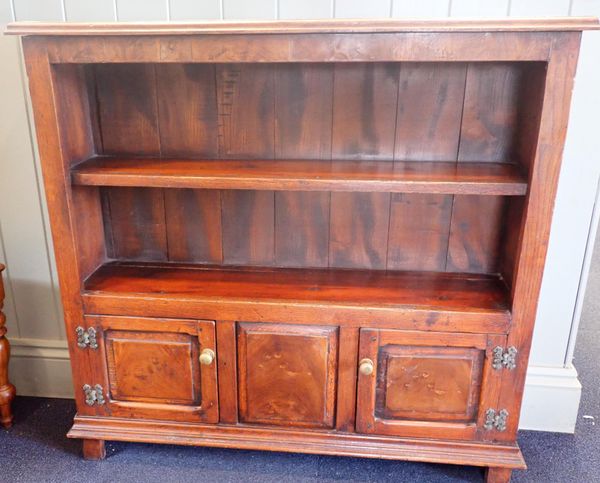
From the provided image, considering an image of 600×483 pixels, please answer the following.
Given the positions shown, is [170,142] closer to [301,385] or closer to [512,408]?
[301,385]

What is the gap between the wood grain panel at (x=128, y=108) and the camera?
166 centimetres

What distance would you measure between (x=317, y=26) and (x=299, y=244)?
2.26 ft

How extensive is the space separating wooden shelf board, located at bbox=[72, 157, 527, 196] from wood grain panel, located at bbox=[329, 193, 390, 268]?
13 centimetres

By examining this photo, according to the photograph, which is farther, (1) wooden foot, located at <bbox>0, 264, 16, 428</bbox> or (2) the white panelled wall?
(1) wooden foot, located at <bbox>0, 264, 16, 428</bbox>

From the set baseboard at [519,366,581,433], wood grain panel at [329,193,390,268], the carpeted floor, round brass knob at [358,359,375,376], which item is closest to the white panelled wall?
baseboard at [519,366,581,433]

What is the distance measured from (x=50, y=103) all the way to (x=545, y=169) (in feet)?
4.15

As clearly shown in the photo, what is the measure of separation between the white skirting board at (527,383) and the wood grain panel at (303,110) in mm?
1048

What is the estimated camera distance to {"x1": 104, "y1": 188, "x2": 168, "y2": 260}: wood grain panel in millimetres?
1765

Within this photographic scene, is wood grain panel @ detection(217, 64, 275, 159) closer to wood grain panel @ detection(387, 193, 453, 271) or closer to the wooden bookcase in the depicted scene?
the wooden bookcase

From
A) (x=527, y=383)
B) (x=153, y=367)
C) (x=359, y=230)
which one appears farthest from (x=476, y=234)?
(x=153, y=367)

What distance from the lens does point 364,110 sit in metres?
1.62

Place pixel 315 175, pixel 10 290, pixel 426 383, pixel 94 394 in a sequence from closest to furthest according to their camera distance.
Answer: pixel 315 175
pixel 426 383
pixel 94 394
pixel 10 290

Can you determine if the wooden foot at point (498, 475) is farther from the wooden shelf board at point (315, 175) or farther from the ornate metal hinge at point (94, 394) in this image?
the ornate metal hinge at point (94, 394)

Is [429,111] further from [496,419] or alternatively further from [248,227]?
[496,419]
